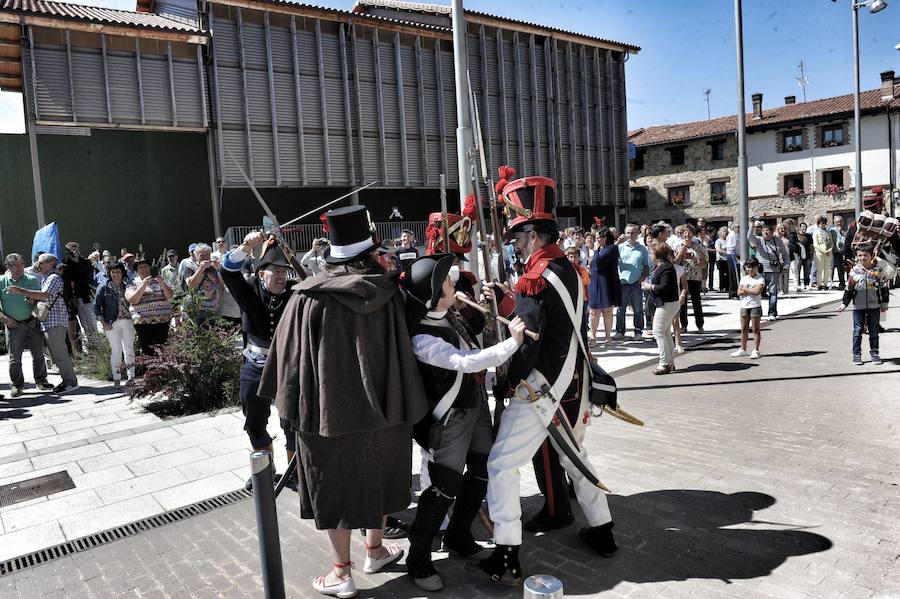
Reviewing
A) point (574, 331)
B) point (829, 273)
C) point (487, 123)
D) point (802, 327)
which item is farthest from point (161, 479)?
point (487, 123)

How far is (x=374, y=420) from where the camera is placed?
3.15m

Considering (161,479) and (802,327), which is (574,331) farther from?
(802,327)

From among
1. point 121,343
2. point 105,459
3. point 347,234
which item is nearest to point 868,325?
point 347,234

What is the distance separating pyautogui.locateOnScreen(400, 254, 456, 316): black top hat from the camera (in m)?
3.34

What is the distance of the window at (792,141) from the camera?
126 ft

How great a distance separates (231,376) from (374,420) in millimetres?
5339

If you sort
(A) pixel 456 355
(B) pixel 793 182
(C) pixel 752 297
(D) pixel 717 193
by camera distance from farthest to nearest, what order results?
1. (D) pixel 717 193
2. (B) pixel 793 182
3. (C) pixel 752 297
4. (A) pixel 456 355

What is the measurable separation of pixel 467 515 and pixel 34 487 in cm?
390

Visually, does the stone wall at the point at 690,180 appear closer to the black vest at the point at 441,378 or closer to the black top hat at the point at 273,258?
the black top hat at the point at 273,258

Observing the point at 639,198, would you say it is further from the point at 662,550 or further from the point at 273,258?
the point at 662,550

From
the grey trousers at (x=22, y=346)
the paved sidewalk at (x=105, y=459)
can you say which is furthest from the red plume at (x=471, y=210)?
the grey trousers at (x=22, y=346)

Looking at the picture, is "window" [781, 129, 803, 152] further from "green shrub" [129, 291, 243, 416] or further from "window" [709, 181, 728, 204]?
"green shrub" [129, 291, 243, 416]

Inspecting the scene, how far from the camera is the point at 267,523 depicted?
2.89m

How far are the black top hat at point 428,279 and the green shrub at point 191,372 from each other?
503cm
